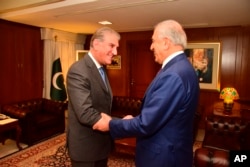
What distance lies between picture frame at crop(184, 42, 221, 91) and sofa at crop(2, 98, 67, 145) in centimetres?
330

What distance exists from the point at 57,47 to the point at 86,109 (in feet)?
15.2

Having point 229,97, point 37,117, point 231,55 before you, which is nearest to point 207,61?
point 231,55

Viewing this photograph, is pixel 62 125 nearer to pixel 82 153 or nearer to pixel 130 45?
pixel 130 45

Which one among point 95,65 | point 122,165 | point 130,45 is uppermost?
point 130,45

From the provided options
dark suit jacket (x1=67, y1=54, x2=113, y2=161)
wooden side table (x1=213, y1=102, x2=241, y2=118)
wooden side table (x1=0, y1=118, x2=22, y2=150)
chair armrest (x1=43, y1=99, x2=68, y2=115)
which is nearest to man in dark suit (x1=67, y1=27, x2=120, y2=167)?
dark suit jacket (x1=67, y1=54, x2=113, y2=161)

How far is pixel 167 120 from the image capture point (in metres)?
1.26

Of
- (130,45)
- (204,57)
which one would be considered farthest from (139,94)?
(204,57)

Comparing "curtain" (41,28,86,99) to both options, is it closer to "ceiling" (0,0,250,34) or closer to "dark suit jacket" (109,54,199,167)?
"ceiling" (0,0,250,34)

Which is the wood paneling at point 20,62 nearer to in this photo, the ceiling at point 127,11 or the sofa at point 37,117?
the sofa at point 37,117

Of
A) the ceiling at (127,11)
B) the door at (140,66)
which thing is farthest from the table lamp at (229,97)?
the door at (140,66)

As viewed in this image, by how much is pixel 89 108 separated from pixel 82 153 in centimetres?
37

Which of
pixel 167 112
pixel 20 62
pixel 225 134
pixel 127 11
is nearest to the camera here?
→ pixel 167 112

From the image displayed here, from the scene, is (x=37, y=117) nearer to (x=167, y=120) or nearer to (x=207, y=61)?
(x=167, y=120)

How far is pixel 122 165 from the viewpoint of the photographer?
126 inches
